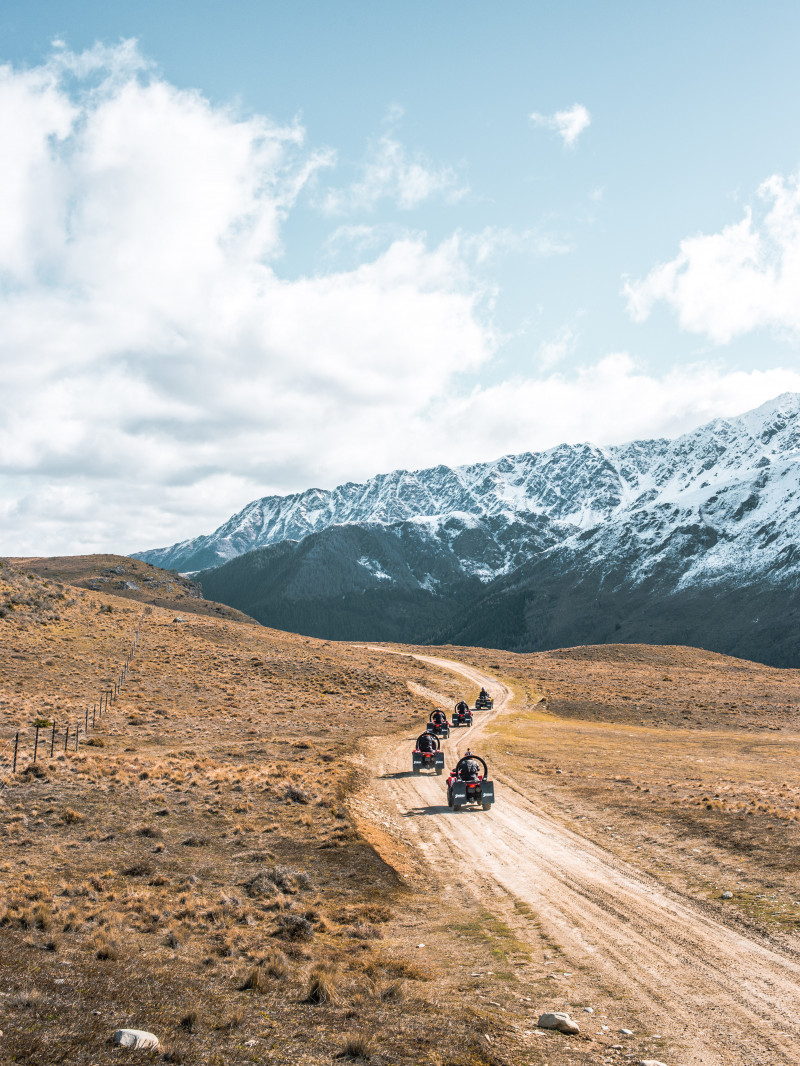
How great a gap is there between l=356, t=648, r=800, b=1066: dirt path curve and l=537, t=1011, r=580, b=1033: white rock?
1.24m

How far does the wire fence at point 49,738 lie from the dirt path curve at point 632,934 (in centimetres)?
1396

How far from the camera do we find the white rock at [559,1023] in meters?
9.55

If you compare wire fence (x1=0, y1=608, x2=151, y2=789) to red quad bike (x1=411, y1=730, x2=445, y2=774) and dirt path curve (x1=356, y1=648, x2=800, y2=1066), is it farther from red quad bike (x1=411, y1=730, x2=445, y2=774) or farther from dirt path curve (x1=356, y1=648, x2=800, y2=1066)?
red quad bike (x1=411, y1=730, x2=445, y2=774)

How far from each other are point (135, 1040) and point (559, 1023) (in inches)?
241

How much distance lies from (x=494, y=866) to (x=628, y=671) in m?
91.4

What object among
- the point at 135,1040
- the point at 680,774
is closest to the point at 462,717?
the point at 680,774

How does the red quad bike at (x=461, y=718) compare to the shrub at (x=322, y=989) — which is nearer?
the shrub at (x=322, y=989)

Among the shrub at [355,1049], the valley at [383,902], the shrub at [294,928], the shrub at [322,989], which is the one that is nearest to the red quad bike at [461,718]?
the valley at [383,902]

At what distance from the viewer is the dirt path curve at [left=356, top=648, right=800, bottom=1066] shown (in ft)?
32.1

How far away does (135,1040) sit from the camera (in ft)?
27.1

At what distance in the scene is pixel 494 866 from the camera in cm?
1852

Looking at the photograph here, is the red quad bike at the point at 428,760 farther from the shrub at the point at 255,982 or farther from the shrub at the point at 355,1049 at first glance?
the shrub at the point at 355,1049

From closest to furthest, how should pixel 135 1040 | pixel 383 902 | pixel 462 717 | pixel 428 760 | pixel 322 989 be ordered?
pixel 135 1040 → pixel 322 989 → pixel 383 902 → pixel 428 760 → pixel 462 717

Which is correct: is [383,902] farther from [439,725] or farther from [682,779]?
[439,725]
